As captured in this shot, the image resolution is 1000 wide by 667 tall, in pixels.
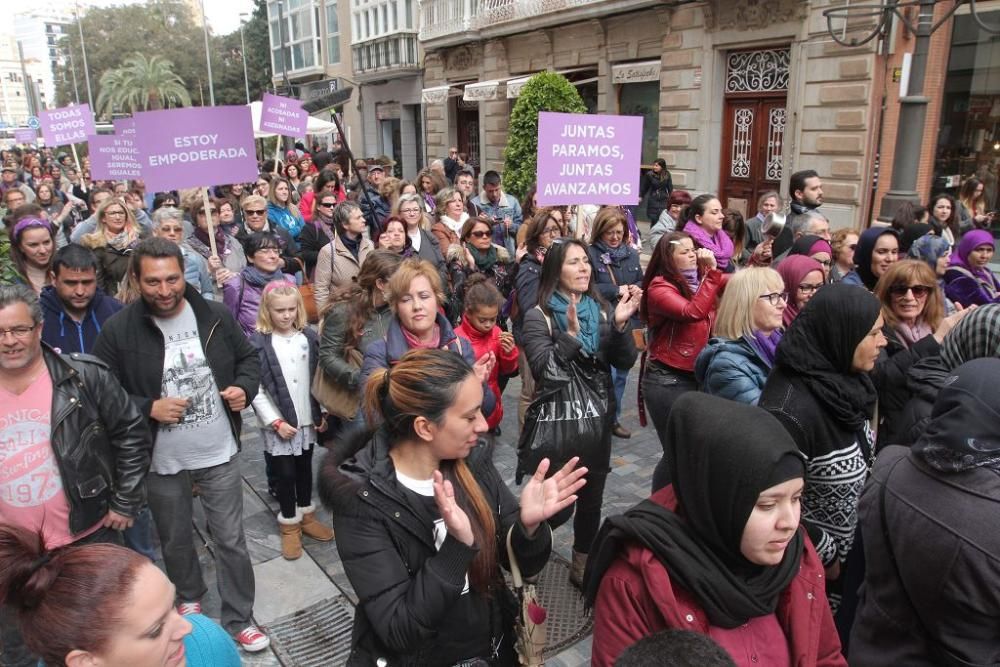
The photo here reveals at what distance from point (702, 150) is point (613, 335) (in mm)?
11686

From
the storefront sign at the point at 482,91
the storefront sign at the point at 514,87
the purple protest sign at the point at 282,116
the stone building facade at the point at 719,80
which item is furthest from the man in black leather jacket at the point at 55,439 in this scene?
the storefront sign at the point at 482,91

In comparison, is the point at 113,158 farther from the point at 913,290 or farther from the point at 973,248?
the point at 973,248

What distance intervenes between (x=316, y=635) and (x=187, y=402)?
4.53 feet

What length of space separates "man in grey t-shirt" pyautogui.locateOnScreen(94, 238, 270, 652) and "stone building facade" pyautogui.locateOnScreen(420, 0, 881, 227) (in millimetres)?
11188

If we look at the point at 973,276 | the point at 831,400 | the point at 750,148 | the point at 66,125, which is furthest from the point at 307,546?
the point at 750,148

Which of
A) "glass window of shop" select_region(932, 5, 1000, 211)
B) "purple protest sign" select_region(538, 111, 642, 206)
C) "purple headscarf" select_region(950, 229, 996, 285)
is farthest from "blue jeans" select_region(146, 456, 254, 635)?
"glass window of shop" select_region(932, 5, 1000, 211)

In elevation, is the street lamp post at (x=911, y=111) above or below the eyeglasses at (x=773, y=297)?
above

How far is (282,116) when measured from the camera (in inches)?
405

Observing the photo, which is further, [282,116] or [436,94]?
[436,94]

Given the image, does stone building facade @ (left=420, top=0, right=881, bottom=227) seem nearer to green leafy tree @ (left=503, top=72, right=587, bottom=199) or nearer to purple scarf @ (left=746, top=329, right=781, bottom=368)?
green leafy tree @ (left=503, top=72, right=587, bottom=199)

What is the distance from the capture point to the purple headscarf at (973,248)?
525 centimetres

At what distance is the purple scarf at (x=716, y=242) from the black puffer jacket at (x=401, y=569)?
179 inches

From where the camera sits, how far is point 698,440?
72.2 inches

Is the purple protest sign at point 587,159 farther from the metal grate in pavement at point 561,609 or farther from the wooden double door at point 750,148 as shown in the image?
the wooden double door at point 750,148
